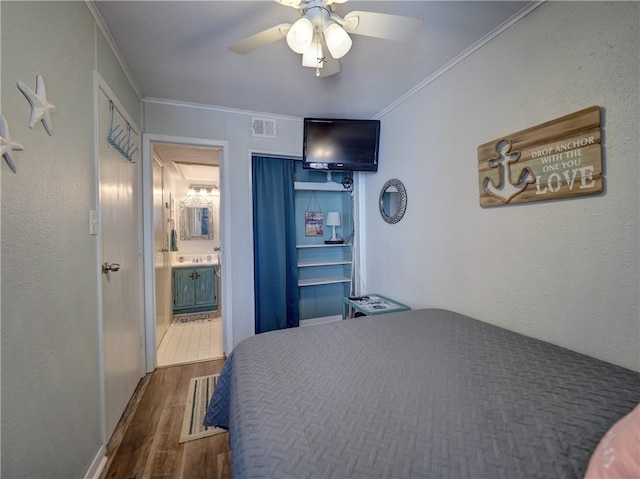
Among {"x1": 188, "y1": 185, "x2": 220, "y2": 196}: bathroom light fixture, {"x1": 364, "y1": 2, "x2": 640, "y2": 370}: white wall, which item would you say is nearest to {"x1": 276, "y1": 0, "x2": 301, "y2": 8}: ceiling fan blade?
{"x1": 364, "y1": 2, "x2": 640, "y2": 370}: white wall

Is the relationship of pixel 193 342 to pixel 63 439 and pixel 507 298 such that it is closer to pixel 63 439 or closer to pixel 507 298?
pixel 63 439

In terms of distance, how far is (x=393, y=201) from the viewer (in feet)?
8.81

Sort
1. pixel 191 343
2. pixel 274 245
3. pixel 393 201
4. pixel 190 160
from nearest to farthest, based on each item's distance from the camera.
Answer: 1. pixel 393 201
2. pixel 274 245
3. pixel 191 343
4. pixel 190 160

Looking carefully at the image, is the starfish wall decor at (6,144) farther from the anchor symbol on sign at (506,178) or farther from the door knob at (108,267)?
the anchor symbol on sign at (506,178)

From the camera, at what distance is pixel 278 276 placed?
2.98m

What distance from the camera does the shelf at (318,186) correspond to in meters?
3.14

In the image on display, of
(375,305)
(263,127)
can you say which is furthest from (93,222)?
(375,305)

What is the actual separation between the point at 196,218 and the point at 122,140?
2.99 meters

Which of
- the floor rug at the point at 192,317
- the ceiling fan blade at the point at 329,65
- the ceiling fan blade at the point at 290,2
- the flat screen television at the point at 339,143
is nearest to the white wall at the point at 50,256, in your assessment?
the ceiling fan blade at the point at 290,2

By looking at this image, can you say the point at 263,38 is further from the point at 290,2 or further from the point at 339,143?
the point at 339,143

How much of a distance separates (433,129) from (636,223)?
4.56ft

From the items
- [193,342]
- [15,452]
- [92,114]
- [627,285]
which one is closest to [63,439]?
[15,452]

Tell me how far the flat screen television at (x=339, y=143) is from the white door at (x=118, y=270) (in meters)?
1.57

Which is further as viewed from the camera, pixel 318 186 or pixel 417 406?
pixel 318 186
